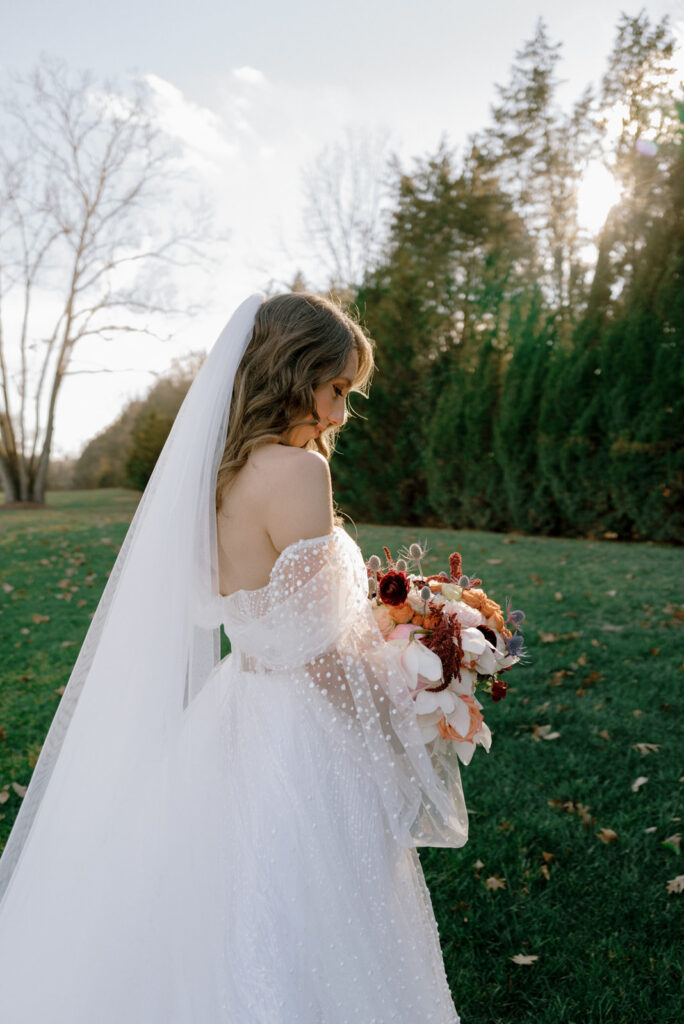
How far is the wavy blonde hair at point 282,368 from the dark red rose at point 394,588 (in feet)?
1.62

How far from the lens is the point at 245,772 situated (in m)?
2.00

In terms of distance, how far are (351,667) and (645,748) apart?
3.41m

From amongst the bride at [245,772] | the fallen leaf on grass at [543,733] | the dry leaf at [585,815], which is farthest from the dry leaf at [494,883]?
the fallen leaf on grass at [543,733]

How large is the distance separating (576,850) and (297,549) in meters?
2.71

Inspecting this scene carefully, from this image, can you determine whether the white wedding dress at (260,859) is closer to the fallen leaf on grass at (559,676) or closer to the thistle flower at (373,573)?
the thistle flower at (373,573)

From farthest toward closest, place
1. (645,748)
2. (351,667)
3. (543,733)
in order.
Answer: (543,733)
(645,748)
(351,667)

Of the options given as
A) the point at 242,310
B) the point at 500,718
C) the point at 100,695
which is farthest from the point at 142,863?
the point at 500,718

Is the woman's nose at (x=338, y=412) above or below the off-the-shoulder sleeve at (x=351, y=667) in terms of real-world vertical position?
above

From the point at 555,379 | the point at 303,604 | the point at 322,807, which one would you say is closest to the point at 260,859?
the point at 322,807

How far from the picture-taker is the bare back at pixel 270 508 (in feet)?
6.28

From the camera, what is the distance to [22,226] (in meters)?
22.2

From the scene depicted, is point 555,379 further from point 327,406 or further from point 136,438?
point 136,438


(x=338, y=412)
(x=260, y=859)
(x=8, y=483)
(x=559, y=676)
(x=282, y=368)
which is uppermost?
(x=282, y=368)

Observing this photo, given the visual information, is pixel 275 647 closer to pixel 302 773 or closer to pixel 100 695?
pixel 302 773
